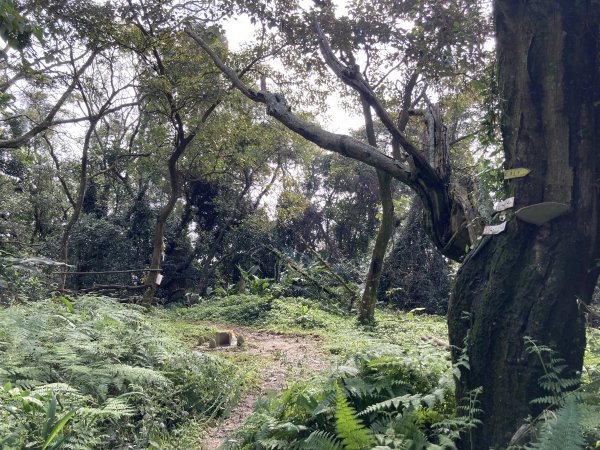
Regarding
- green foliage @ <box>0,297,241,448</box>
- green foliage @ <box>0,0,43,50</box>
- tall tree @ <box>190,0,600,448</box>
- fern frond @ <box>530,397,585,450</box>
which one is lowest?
green foliage @ <box>0,297,241,448</box>

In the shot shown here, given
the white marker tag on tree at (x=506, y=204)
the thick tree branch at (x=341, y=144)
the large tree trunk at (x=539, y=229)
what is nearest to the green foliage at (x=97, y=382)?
the thick tree branch at (x=341, y=144)

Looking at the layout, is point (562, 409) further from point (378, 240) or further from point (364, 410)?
point (378, 240)

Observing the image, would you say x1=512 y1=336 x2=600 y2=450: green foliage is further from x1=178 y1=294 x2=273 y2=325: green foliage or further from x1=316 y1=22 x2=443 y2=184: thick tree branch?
x1=178 y1=294 x2=273 y2=325: green foliage

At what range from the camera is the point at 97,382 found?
4.16 meters

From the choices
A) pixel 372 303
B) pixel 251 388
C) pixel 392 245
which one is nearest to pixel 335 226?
pixel 392 245

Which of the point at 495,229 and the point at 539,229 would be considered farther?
the point at 495,229

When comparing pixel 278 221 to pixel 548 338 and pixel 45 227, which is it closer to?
pixel 45 227

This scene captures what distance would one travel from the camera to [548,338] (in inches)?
104

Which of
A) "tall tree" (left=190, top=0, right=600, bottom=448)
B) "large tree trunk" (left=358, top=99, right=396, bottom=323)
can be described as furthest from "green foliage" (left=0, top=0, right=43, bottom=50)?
"large tree trunk" (left=358, top=99, right=396, bottom=323)

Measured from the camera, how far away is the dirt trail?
4.32m

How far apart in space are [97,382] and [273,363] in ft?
8.64

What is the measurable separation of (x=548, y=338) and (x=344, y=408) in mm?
1086

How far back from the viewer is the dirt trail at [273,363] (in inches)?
170

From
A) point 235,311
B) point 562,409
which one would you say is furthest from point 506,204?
point 235,311
